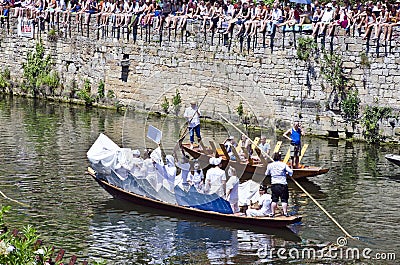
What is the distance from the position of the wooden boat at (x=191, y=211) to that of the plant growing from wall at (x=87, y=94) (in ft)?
42.9

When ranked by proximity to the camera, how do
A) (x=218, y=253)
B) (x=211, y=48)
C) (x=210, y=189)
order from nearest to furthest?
(x=218, y=253) < (x=210, y=189) < (x=211, y=48)

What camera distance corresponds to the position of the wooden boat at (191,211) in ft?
55.6

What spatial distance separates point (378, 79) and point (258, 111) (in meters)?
3.53

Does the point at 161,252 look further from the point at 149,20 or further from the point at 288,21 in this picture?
the point at 149,20

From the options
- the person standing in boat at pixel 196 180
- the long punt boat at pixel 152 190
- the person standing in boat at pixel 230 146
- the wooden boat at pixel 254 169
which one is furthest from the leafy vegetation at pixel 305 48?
the person standing in boat at pixel 196 180

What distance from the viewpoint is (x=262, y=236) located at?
16875mm

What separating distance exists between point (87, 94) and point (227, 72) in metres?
6.46

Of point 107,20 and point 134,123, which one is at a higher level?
point 107,20

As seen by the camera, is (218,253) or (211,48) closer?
(218,253)

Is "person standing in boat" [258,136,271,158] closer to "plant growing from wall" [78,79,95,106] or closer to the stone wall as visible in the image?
the stone wall

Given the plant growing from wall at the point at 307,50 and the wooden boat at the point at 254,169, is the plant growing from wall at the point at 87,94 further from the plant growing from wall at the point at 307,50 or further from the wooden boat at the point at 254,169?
the wooden boat at the point at 254,169

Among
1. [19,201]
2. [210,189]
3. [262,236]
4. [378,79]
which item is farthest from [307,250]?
[378,79]

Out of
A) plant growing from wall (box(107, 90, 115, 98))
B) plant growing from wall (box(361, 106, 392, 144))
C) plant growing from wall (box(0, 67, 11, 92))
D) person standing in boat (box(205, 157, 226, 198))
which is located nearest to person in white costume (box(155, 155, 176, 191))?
person standing in boat (box(205, 157, 226, 198))

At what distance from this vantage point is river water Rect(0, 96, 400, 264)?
16.1 meters
